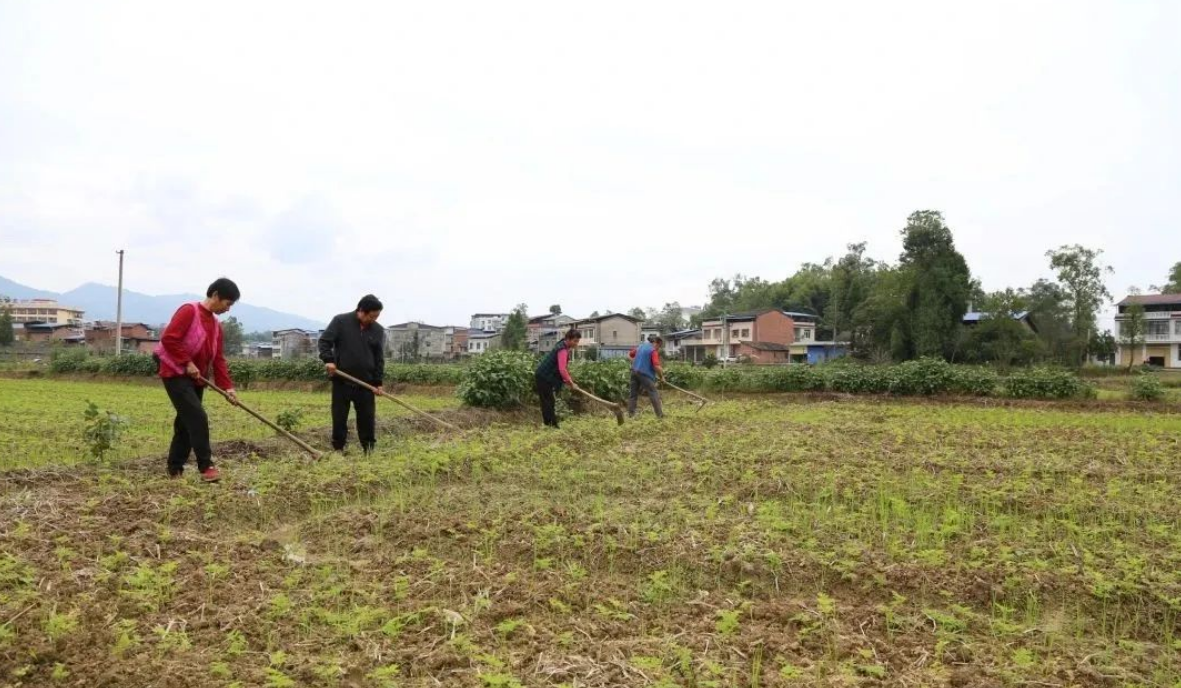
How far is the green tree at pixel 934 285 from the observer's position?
117ft

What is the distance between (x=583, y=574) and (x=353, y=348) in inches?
187

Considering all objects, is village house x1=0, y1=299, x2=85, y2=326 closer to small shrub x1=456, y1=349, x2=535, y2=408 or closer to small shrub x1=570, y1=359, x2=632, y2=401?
small shrub x1=570, y1=359, x2=632, y2=401

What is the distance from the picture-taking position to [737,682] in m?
3.08

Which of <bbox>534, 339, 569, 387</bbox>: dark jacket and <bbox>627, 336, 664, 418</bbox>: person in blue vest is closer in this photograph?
<bbox>534, 339, 569, 387</bbox>: dark jacket

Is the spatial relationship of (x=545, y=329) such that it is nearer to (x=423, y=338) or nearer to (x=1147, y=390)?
(x=423, y=338)

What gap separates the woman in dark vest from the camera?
10.9 meters

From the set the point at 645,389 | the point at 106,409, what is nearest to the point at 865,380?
the point at 645,389

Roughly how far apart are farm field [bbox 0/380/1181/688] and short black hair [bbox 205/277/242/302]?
157cm

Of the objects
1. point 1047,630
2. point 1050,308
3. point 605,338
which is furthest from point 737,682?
point 605,338

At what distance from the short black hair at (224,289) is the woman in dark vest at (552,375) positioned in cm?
487

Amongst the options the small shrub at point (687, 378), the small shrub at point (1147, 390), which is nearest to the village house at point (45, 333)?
the small shrub at point (687, 378)

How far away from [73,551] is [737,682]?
379 centimetres

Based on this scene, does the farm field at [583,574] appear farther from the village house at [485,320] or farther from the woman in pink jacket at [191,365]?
the village house at [485,320]

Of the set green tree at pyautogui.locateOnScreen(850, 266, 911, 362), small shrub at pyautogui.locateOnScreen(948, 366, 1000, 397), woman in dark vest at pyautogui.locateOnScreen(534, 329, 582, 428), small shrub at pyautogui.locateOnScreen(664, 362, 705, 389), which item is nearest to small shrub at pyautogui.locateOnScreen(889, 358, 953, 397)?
small shrub at pyautogui.locateOnScreen(948, 366, 1000, 397)
